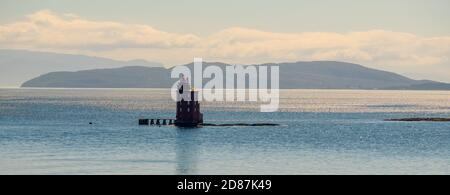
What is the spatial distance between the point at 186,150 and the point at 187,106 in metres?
34.0

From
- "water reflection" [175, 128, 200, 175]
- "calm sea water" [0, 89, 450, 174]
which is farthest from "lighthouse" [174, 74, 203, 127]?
"water reflection" [175, 128, 200, 175]

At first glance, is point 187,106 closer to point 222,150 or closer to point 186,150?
point 186,150

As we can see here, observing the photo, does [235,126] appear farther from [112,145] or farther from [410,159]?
[410,159]

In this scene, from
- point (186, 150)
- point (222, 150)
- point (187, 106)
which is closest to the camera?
point (222, 150)

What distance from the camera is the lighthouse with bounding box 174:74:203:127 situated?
117438 millimetres

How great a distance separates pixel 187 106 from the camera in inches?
4756

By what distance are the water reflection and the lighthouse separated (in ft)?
11.0

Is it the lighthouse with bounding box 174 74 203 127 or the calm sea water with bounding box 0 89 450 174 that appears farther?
the lighthouse with bounding box 174 74 203 127

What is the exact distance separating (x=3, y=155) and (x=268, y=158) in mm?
25181

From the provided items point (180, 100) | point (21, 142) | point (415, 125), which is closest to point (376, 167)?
point (21, 142)

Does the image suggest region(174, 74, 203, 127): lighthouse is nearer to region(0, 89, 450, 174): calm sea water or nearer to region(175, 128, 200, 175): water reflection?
region(0, 89, 450, 174): calm sea water

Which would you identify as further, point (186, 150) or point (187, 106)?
point (187, 106)

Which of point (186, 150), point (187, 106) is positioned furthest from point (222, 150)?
point (187, 106)
